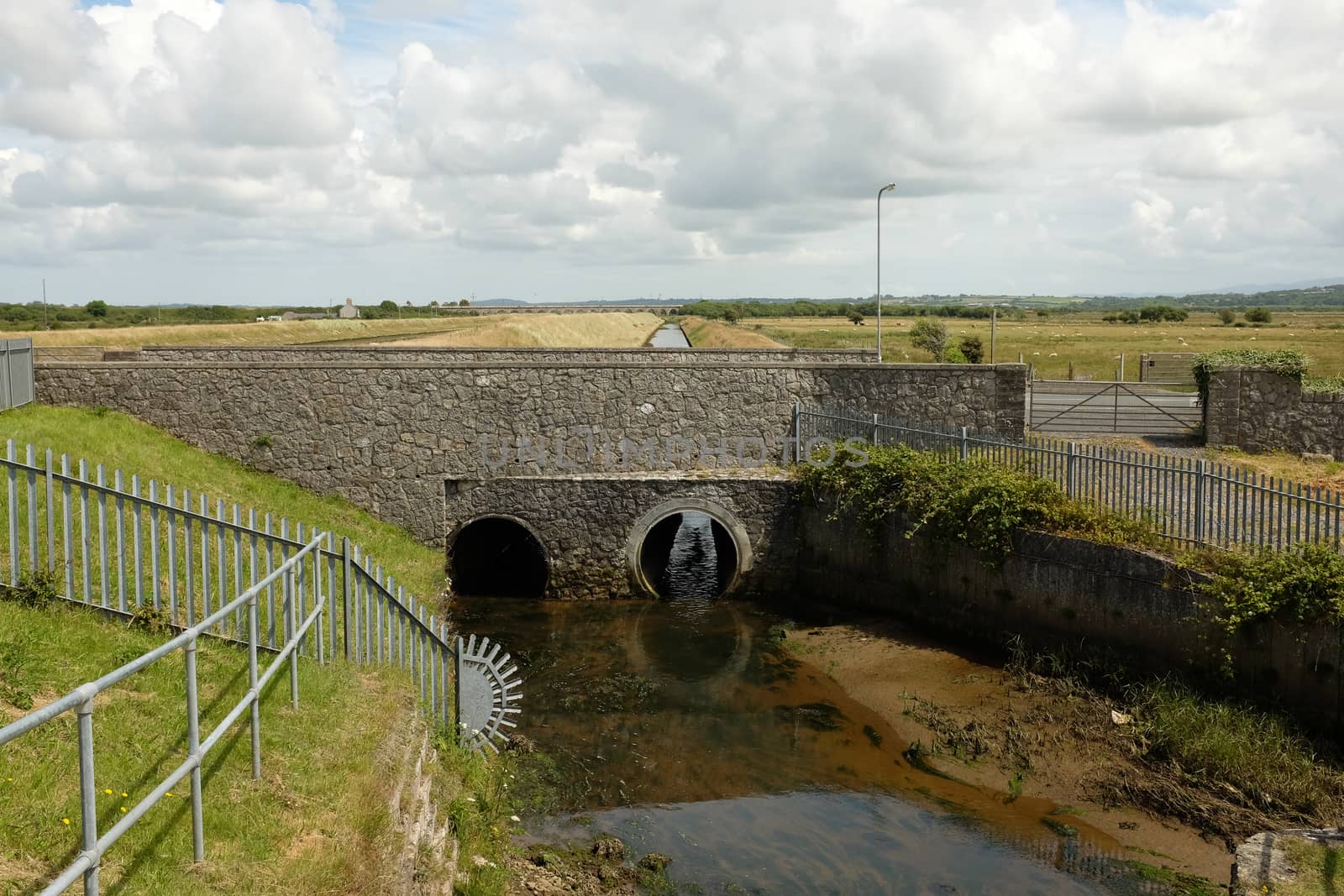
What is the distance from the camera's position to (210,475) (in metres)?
20.0

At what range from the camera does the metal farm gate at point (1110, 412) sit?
26.2 m

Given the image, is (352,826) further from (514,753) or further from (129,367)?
(129,367)

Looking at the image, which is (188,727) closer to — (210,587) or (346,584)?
(346,584)

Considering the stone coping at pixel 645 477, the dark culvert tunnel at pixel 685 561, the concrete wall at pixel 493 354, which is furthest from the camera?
the concrete wall at pixel 493 354

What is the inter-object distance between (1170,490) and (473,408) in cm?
1284

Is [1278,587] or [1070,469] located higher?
[1070,469]

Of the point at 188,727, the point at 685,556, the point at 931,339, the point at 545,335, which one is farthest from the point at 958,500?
the point at 545,335

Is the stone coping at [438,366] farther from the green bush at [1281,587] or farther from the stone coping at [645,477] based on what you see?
the green bush at [1281,587]

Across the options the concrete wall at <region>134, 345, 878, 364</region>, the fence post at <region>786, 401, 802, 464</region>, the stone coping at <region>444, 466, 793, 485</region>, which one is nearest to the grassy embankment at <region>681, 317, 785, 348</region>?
the concrete wall at <region>134, 345, 878, 364</region>

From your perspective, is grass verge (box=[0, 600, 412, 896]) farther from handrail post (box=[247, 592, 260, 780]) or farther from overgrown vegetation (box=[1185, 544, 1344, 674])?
overgrown vegetation (box=[1185, 544, 1344, 674])

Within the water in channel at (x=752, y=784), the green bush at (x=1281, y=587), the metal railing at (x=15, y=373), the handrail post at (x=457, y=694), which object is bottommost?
the water in channel at (x=752, y=784)

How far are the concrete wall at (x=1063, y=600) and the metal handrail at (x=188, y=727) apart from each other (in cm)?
1043

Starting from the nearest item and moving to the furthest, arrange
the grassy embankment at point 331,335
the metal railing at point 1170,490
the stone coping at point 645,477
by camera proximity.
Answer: the metal railing at point 1170,490, the stone coping at point 645,477, the grassy embankment at point 331,335

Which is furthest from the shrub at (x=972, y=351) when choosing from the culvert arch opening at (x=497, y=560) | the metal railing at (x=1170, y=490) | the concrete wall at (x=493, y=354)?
the culvert arch opening at (x=497, y=560)
